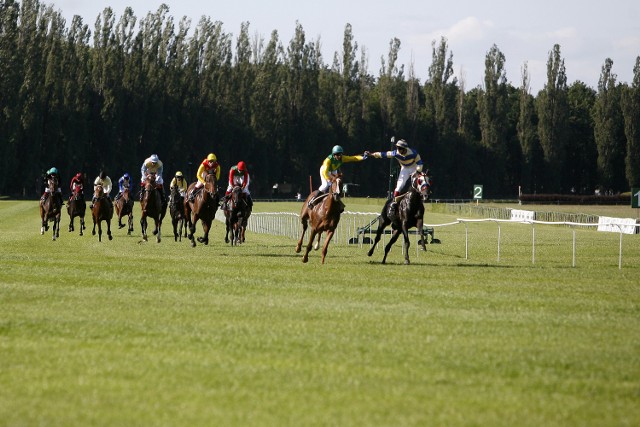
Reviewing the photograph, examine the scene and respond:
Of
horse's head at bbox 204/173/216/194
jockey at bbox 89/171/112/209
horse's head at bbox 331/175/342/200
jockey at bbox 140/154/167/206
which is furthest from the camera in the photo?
jockey at bbox 89/171/112/209

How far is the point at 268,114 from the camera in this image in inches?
3656

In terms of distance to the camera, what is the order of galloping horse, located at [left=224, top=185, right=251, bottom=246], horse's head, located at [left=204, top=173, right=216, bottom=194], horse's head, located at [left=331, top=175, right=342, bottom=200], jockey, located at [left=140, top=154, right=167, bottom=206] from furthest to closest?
1. jockey, located at [left=140, top=154, right=167, bottom=206]
2. galloping horse, located at [left=224, top=185, right=251, bottom=246]
3. horse's head, located at [left=204, top=173, right=216, bottom=194]
4. horse's head, located at [left=331, top=175, right=342, bottom=200]

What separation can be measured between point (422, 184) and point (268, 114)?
235ft

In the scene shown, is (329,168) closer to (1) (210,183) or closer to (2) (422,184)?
(2) (422,184)

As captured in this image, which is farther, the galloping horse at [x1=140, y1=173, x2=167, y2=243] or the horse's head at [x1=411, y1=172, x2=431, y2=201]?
the galloping horse at [x1=140, y1=173, x2=167, y2=243]

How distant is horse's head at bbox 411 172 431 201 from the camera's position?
21.9 meters

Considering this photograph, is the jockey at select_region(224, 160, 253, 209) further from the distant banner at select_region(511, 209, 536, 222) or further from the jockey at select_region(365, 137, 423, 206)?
the distant banner at select_region(511, 209, 536, 222)

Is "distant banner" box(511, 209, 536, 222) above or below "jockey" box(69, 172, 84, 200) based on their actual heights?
below

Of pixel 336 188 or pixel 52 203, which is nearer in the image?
pixel 336 188

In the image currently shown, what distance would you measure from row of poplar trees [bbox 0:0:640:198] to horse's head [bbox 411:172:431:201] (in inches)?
2250

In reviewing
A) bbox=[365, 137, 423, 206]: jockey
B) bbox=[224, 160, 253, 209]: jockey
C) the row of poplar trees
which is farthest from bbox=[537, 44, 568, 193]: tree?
bbox=[365, 137, 423, 206]: jockey

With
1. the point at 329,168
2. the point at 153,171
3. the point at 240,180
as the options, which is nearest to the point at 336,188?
the point at 329,168

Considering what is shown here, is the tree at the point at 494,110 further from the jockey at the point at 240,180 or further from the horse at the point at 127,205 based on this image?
the jockey at the point at 240,180

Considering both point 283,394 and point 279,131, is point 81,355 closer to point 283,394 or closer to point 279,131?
point 283,394
